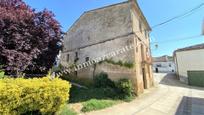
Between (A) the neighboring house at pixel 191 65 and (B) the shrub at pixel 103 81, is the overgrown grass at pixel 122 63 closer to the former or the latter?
(B) the shrub at pixel 103 81

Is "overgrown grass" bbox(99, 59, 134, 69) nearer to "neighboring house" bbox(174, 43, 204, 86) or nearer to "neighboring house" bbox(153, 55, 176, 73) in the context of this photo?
"neighboring house" bbox(174, 43, 204, 86)

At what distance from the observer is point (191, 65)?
2669 centimetres

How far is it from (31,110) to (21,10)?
6.41 metres

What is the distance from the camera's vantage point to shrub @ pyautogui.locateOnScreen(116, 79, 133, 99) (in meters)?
12.5

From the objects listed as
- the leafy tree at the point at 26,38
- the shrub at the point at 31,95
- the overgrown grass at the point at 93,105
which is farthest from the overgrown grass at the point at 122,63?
the shrub at the point at 31,95

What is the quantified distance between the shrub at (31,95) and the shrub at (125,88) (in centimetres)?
574

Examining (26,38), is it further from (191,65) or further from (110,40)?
(191,65)

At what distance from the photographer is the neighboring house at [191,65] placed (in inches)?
965

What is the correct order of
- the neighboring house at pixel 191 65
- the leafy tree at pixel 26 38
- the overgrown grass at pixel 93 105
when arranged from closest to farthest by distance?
the overgrown grass at pixel 93 105
the leafy tree at pixel 26 38
the neighboring house at pixel 191 65

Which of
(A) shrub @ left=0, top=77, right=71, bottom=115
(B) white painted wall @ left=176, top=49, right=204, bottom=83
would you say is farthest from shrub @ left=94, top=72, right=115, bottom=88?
(B) white painted wall @ left=176, top=49, right=204, bottom=83

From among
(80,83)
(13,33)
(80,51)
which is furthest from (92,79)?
(13,33)

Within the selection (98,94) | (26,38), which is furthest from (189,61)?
(26,38)

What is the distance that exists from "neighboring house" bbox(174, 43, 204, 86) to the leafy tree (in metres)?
20.0

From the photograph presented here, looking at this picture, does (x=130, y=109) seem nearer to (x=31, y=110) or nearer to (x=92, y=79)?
(x=31, y=110)
